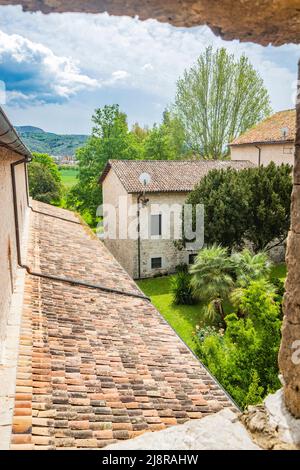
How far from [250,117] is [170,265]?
52.4 ft

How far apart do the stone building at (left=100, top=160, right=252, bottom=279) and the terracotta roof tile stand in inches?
498

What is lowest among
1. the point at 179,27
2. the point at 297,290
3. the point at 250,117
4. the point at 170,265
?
the point at 170,265

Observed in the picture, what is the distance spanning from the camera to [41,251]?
9.62 m

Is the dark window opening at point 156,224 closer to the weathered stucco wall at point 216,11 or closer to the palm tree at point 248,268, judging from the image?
the palm tree at point 248,268

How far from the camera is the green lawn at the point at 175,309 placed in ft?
48.9

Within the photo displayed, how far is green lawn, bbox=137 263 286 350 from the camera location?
14.9 m

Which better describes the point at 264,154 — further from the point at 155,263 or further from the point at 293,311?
the point at 293,311

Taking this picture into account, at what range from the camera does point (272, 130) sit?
83.2 ft

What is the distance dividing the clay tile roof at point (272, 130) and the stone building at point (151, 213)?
6.18m

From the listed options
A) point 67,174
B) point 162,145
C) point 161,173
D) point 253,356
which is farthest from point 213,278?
point 67,174

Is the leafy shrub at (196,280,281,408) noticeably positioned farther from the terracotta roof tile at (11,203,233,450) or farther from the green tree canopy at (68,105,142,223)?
the green tree canopy at (68,105,142,223)

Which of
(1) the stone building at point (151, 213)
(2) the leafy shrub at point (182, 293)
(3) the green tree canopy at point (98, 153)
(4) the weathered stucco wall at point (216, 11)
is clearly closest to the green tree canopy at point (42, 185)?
(3) the green tree canopy at point (98, 153)

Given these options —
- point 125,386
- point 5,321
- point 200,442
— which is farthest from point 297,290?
point 5,321

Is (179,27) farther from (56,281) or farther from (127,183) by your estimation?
(127,183)
